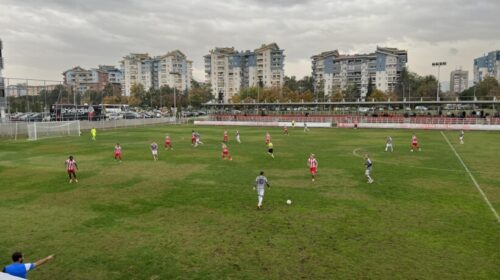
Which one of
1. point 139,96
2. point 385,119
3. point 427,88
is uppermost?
point 427,88

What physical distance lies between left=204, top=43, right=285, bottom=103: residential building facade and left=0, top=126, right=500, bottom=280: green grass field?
438ft

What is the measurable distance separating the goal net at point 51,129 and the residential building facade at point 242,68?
102 metres

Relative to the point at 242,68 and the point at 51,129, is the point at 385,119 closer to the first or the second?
the point at 51,129

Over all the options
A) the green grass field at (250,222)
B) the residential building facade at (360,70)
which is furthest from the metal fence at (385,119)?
the residential building facade at (360,70)

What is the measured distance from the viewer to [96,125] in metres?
66.2

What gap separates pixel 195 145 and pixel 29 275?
29.8 meters

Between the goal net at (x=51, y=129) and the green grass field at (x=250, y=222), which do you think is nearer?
the green grass field at (x=250, y=222)

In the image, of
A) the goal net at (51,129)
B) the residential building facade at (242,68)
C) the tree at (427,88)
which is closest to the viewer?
the goal net at (51,129)

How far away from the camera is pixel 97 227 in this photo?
14.5 m

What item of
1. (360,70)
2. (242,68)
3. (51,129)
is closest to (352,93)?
(360,70)

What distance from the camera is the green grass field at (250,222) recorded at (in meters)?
11.1

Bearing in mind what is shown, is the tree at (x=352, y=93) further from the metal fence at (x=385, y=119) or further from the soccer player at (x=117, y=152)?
the soccer player at (x=117, y=152)

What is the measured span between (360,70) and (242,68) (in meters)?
49.5

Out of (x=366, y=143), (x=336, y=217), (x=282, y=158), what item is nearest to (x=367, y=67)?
(x=366, y=143)
